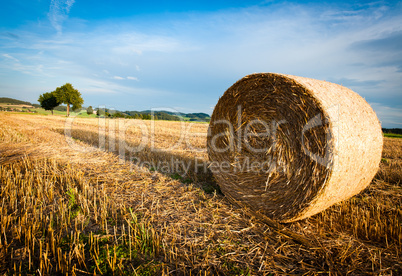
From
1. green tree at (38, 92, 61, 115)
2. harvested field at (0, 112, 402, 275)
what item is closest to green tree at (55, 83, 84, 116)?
green tree at (38, 92, 61, 115)

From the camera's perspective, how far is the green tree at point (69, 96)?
5241 centimetres

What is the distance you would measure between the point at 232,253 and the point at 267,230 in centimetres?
85

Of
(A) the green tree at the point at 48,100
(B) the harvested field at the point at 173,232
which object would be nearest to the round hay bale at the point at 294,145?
(B) the harvested field at the point at 173,232

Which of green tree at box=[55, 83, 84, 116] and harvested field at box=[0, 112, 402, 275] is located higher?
green tree at box=[55, 83, 84, 116]

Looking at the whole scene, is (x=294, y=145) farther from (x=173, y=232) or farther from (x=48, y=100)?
(x=48, y=100)

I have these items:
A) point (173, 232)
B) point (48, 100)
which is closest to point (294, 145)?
point (173, 232)

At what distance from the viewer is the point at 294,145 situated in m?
3.20

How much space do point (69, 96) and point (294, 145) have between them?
6074 centimetres

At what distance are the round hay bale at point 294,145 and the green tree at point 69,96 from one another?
57845 mm

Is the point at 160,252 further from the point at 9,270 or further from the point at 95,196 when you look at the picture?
the point at 95,196

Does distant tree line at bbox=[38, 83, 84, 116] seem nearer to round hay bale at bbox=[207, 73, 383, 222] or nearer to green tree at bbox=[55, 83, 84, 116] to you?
green tree at bbox=[55, 83, 84, 116]

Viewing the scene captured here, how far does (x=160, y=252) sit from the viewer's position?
7.97 feet

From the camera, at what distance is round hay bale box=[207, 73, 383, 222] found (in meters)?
2.82

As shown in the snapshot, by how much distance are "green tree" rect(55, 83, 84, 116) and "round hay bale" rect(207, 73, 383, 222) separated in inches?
2277
